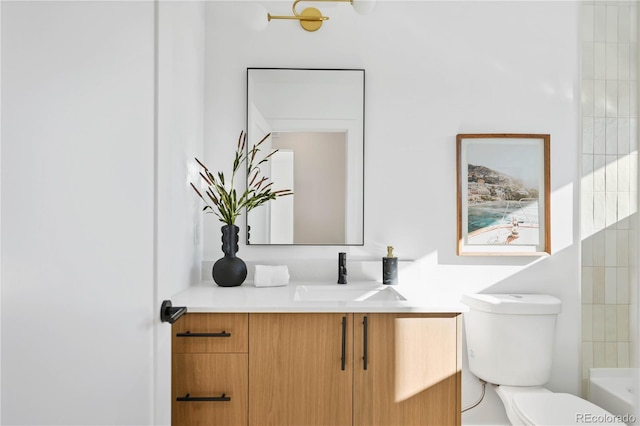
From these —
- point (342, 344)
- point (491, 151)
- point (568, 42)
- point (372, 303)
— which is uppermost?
→ point (568, 42)

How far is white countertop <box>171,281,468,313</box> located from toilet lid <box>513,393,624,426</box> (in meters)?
0.49

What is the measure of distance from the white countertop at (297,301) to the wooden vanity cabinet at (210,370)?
0.05m

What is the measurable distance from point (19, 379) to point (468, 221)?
6.35 feet

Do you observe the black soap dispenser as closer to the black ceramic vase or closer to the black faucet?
the black faucet

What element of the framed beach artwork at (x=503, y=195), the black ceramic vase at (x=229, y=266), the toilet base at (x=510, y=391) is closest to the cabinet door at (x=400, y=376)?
the toilet base at (x=510, y=391)

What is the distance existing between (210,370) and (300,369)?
319 mm

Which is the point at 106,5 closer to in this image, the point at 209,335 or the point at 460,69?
the point at 209,335

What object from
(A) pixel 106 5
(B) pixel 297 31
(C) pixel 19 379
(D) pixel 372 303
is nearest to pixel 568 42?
(B) pixel 297 31

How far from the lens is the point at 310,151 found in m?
2.09

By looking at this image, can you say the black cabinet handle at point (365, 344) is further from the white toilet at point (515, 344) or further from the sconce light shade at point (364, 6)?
the sconce light shade at point (364, 6)

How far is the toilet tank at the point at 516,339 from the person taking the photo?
6.06ft

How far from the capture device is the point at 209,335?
1.47 metres

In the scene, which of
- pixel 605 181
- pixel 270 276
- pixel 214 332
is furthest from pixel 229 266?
pixel 605 181

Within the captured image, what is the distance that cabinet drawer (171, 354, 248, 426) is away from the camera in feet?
4.82
